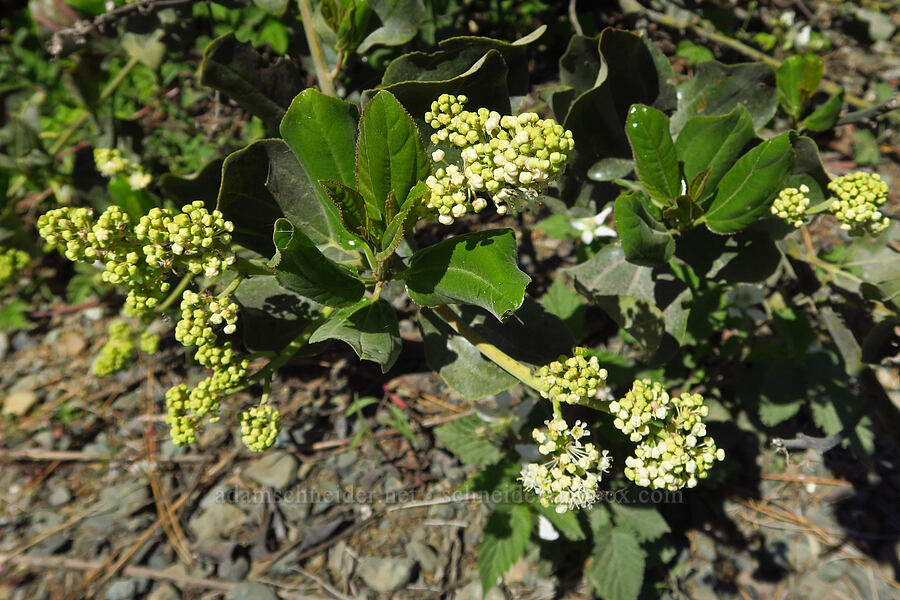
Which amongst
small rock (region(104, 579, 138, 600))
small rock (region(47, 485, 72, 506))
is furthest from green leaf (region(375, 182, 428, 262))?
small rock (region(47, 485, 72, 506))

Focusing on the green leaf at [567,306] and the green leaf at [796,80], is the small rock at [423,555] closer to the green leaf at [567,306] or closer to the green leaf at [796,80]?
the green leaf at [567,306]

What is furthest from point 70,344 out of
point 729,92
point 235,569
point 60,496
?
point 729,92

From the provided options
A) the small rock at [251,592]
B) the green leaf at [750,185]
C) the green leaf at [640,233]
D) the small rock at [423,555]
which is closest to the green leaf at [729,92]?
the green leaf at [750,185]

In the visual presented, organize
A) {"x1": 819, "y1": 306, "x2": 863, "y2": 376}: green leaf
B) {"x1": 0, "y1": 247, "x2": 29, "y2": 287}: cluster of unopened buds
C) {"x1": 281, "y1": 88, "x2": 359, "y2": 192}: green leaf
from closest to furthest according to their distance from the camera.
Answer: {"x1": 281, "y1": 88, "x2": 359, "y2": 192}: green leaf → {"x1": 819, "y1": 306, "x2": 863, "y2": 376}: green leaf → {"x1": 0, "y1": 247, "x2": 29, "y2": 287}: cluster of unopened buds

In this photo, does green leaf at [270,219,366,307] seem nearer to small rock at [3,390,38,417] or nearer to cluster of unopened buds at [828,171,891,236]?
cluster of unopened buds at [828,171,891,236]

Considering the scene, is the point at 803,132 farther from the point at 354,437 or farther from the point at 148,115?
the point at 148,115

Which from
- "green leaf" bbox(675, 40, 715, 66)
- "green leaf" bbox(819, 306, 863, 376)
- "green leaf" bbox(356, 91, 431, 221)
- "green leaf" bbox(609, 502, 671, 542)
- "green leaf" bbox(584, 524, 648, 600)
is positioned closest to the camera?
"green leaf" bbox(356, 91, 431, 221)

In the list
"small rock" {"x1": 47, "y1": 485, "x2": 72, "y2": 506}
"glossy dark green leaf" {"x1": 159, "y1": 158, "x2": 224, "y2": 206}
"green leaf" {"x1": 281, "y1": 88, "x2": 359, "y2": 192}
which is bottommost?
"small rock" {"x1": 47, "y1": 485, "x2": 72, "y2": 506}

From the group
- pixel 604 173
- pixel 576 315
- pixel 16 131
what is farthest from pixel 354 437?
pixel 16 131
